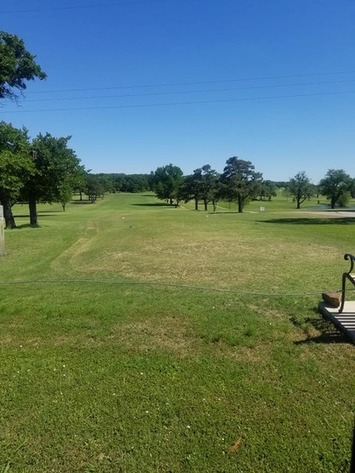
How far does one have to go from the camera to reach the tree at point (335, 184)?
189 feet

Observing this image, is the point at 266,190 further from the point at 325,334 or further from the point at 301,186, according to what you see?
the point at 325,334

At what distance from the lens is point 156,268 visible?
30.9 feet

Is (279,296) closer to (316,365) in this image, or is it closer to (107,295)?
(316,365)

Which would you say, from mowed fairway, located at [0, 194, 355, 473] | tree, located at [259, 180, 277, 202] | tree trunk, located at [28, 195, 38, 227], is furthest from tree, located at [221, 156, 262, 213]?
mowed fairway, located at [0, 194, 355, 473]

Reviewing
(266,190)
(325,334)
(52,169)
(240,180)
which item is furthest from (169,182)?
(325,334)

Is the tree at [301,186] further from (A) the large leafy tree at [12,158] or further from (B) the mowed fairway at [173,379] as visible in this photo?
(B) the mowed fairway at [173,379]

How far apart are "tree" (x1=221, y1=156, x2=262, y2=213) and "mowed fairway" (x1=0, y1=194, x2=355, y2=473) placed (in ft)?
137

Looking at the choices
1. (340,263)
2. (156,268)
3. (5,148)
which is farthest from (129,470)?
(5,148)

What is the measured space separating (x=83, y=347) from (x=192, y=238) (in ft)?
39.6

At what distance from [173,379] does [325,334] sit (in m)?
2.30

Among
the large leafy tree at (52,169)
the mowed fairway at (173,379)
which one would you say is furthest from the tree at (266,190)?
the mowed fairway at (173,379)

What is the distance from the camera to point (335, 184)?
5856cm

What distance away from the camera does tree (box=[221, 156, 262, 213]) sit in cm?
4812

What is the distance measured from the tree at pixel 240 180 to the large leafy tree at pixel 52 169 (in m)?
27.2
